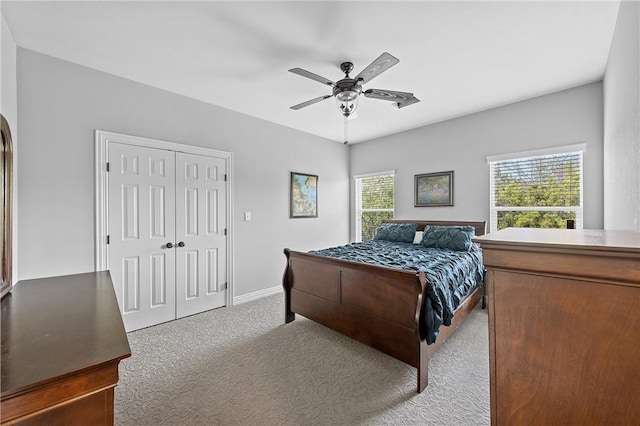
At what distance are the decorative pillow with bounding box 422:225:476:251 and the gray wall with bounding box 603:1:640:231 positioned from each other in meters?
1.31

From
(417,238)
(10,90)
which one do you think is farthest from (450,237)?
(10,90)

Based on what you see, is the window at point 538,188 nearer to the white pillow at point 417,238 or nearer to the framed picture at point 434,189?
the framed picture at point 434,189

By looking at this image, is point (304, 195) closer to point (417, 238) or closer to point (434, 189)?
point (417, 238)

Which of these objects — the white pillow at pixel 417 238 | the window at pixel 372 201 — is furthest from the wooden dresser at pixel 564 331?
the window at pixel 372 201

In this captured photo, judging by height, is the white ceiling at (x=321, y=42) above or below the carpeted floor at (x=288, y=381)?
above

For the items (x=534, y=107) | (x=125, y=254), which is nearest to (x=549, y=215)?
(x=534, y=107)

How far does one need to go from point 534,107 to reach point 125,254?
5.20 metres

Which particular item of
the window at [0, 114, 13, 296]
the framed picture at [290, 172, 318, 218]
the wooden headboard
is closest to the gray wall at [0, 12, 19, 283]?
the window at [0, 114, 13, 296]

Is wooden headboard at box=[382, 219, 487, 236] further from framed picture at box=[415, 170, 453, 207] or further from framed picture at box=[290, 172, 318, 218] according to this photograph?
framed picture at box=[290, 172, 318, 218]

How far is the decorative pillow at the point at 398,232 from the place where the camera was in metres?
4.26

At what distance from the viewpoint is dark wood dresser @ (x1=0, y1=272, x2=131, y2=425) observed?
29.9 inches

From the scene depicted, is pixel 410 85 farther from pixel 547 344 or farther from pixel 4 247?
pixel 4 247

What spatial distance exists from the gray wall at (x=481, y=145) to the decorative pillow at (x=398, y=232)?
45cm

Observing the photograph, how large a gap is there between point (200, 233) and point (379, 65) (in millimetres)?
Result: 2815
